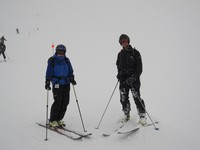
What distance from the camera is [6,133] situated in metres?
4.66

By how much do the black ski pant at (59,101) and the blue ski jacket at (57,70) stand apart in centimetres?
19

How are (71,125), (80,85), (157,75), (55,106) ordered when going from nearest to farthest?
(55,106), (71,125), (80,85), (157,75)

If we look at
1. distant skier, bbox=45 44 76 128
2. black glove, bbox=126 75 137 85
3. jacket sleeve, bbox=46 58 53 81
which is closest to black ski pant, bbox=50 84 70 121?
distant skier, bbox=45 44 76 128

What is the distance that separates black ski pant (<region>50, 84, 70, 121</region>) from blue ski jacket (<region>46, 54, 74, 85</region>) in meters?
0.19

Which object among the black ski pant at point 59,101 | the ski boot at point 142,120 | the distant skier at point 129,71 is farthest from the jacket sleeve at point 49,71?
the ski boot at point 142,120

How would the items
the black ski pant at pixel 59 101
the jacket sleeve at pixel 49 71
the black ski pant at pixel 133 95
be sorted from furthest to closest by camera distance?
1. the black ski pant at pixel 133 95
2. the black ski pant at pixel 59 101
3. the jacket sleeve at pixel 49 71

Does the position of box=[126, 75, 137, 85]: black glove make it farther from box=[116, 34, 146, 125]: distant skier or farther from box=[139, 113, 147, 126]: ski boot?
box=[139, 113, 147, 126]: ski boot

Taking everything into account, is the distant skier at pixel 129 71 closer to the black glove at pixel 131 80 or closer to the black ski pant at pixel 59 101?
the black glove at pixel 131 80

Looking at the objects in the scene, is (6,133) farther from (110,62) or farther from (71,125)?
(110,62)

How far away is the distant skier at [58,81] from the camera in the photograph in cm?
498

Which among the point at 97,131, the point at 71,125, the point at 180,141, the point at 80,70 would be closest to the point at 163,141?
the point at 180,141

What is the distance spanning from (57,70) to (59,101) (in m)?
0.87

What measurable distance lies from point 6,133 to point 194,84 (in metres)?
10.4

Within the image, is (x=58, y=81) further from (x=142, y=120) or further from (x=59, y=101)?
A: (x=142, y=120)
